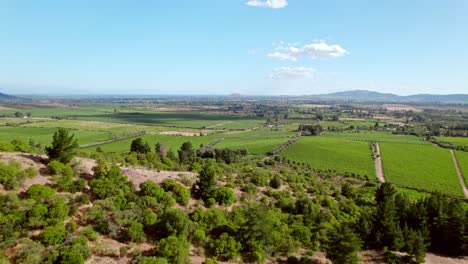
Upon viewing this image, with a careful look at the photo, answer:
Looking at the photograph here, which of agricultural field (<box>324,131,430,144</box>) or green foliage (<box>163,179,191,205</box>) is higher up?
green foliage (<box>163,179,191,205</box>)

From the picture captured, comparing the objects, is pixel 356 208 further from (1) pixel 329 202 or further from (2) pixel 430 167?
(2) pixel 430 167

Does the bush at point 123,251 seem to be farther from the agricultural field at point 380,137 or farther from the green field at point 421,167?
the agricultural field at point 380,137

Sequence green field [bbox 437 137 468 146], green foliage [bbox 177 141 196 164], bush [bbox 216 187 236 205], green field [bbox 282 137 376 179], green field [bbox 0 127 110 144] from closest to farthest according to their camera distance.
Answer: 1. bush [bbox 216 187 236 205]
2. green foliage [bbox 177 141 196 164]
3. green field [bbox 282 137 376 179]
4. green field [bbox 0 127 110 144]
5. green field [bbox 437 137 468 146]

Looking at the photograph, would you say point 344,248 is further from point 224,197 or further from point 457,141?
point 457,141

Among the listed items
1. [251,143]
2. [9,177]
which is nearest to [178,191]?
[9,177]

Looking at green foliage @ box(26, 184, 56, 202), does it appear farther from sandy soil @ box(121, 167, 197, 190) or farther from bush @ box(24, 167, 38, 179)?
sandy soil @ box(121, 167, 197, 190)

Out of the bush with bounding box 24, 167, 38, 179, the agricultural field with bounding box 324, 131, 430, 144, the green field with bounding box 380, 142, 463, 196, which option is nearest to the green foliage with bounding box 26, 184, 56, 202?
the bush with bounding box 24, 167, 38, 179
